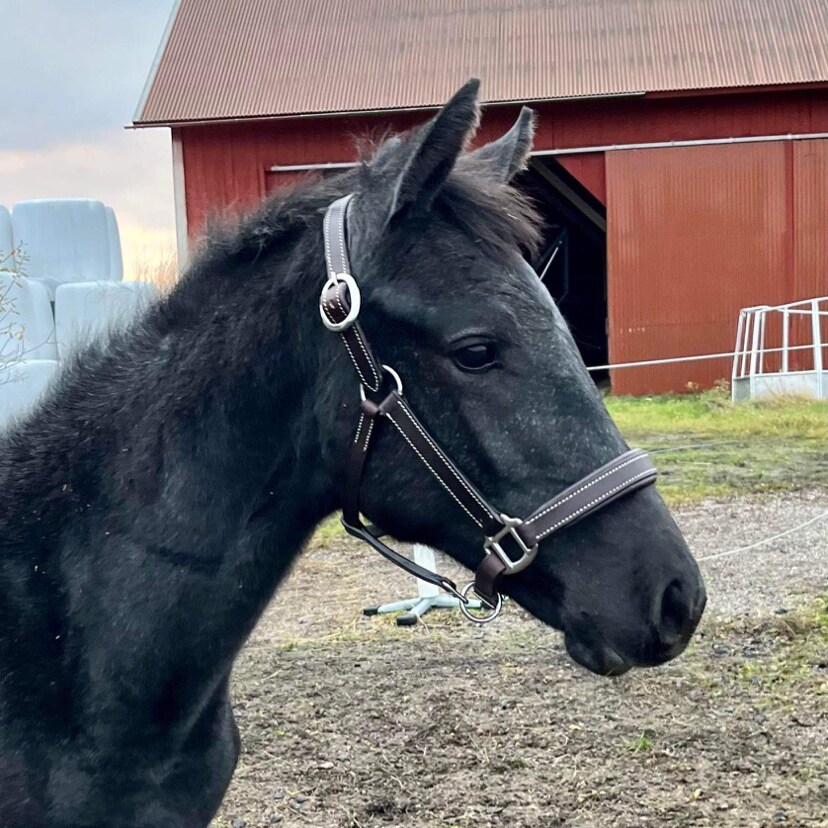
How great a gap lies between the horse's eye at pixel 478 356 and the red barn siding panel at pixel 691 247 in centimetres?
1403

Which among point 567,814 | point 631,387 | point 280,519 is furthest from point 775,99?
point 280,519

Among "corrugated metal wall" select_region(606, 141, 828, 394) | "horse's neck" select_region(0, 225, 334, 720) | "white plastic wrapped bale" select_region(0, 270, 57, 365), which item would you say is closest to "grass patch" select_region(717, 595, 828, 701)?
"horse's neck" select_region(0, 225, 334, 720)

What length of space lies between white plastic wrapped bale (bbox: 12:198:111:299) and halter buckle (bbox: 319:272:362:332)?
24.4 ft

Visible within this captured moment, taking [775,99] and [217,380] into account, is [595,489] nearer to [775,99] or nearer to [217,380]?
[217,380]

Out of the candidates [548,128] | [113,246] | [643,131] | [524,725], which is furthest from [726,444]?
[548,128]

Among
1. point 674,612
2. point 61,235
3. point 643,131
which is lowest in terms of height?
point 674,612

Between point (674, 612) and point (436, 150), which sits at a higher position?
point (436, 150)

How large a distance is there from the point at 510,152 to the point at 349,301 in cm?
67

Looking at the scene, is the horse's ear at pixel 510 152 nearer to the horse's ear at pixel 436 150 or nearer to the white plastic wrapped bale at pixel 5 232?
the horse's ear at pixel 436 150

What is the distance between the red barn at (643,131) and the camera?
1553 cm

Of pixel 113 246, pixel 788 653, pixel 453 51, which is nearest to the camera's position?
pixel 788 653

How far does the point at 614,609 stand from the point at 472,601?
3.60 m

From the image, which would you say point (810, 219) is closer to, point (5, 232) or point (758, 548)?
point (758, 548)

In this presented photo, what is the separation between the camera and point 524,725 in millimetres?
4012
